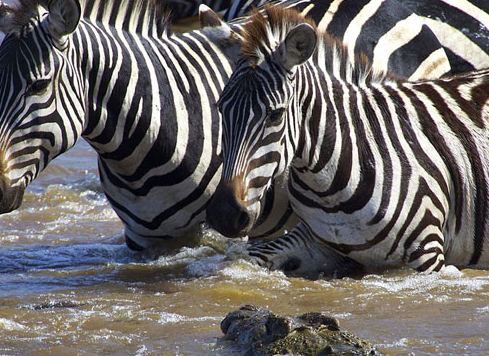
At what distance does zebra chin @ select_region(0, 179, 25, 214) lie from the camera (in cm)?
731

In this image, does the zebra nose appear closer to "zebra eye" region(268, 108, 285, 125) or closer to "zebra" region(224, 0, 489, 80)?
"zebra eye" region(268, 108, 285, 125)

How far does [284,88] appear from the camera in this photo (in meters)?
7.23

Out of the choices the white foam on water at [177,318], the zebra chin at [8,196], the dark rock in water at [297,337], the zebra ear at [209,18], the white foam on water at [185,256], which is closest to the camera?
the dark rock in water at [297,337]

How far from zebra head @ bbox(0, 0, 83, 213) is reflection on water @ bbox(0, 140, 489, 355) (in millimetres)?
828

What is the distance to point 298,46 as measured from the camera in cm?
722

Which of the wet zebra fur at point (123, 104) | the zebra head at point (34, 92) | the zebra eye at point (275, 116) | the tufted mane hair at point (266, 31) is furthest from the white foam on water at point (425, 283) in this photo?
the zebra head at point (34, 92)

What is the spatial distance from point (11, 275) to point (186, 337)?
221 centimetres

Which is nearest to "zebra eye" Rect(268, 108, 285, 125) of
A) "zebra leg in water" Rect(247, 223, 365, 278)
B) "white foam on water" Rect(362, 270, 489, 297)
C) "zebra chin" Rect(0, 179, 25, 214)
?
"zebra leg in water" Rect(247, 223, 365, 278)

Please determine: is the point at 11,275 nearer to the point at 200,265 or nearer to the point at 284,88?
the point at 200,265

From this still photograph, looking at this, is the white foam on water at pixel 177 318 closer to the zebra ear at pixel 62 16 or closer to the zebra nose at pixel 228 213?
the zebra nose at pixel 228 213

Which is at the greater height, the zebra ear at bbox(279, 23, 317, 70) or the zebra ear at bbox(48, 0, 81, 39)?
the zebra ear at bbox(48, 0, 81, 39)

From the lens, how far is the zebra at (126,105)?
7.39 meters

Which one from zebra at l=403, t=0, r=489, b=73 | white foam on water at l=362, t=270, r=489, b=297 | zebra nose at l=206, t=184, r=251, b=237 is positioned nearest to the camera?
zebra nose at l=206, t=184, r=251, b=237

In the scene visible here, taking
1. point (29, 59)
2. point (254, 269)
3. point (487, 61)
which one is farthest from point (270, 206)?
point (487, 61)
